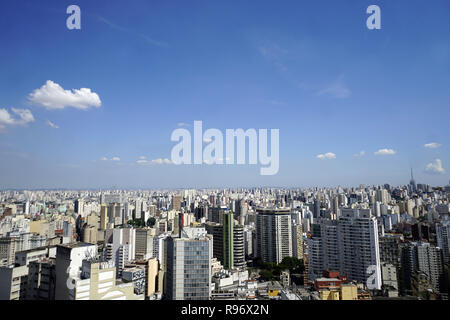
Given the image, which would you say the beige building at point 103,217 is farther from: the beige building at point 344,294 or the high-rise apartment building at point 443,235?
the high-rise apartment building at point 443,235

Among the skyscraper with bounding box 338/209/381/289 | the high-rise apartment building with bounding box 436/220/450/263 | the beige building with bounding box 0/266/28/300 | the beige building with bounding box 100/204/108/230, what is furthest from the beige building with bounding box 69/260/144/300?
the beige building with bounding box 100/204/108/230

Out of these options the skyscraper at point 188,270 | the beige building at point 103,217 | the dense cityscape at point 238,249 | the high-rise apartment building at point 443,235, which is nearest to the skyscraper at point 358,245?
the dense cityscape at point 238,249

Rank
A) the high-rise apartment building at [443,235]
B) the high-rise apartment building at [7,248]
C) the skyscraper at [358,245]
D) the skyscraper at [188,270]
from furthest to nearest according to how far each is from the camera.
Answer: the high-rise apartment building at [7,248] → the high-rise apartment building at [443,235] → the skyscraper at [358,245] → the skyscraper at [188,270]

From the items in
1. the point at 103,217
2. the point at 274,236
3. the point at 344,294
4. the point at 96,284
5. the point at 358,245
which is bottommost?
the point at 274,236

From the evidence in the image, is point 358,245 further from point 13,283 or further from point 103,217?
point 103,217

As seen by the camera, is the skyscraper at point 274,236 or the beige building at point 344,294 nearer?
the beige building at point 344,294

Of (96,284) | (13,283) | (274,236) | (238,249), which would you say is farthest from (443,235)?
(13,283)

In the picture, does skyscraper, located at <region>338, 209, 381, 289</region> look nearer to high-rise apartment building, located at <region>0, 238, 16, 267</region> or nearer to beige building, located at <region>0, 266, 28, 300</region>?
beige building, located at <region>0, 266, 28, 300</region>

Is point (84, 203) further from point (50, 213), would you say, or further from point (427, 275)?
point (427, 275)

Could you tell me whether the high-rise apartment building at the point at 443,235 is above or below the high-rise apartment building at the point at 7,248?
above
